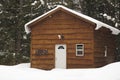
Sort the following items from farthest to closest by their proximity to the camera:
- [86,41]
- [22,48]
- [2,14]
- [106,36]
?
1. [22,48]
2. [2,14]
3. [106,36]
4. [86,41]

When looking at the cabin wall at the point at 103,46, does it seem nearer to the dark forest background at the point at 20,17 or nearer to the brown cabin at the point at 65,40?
the brown cabin at the point at 65,40

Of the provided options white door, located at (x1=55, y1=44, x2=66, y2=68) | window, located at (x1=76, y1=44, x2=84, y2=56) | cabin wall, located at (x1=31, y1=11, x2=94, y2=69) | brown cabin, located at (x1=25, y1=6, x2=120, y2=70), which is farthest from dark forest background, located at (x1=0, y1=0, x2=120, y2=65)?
white door, located at (x1=55, y1=44, x2=66, y2=68)

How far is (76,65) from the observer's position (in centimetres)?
2531

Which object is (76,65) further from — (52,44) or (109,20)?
(109,20)

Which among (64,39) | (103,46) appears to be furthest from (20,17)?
(64,39)

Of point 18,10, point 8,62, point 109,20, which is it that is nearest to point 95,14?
point 109,20

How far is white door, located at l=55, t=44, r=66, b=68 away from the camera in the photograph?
2567 centimetres

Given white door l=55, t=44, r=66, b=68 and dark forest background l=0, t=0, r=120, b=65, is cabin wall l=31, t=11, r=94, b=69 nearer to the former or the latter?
white door l=55, t=44, r=66, b=68

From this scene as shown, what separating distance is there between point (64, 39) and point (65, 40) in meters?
0.11

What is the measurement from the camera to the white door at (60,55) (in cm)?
2567

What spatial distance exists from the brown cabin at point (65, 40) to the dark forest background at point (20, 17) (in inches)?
427

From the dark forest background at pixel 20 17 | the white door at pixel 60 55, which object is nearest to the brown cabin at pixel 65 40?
the white door at pixel 60 55

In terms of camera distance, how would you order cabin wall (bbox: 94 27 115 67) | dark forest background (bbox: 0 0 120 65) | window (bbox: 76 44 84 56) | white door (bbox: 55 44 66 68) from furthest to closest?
dark forest background (bbox: 0 0 120 65), cabin wall (bbox: 94 27 115 67), white door (bbox: 55 44 66 68), window (bbox: 76 44 84 56)

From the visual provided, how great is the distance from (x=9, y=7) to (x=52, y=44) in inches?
530
